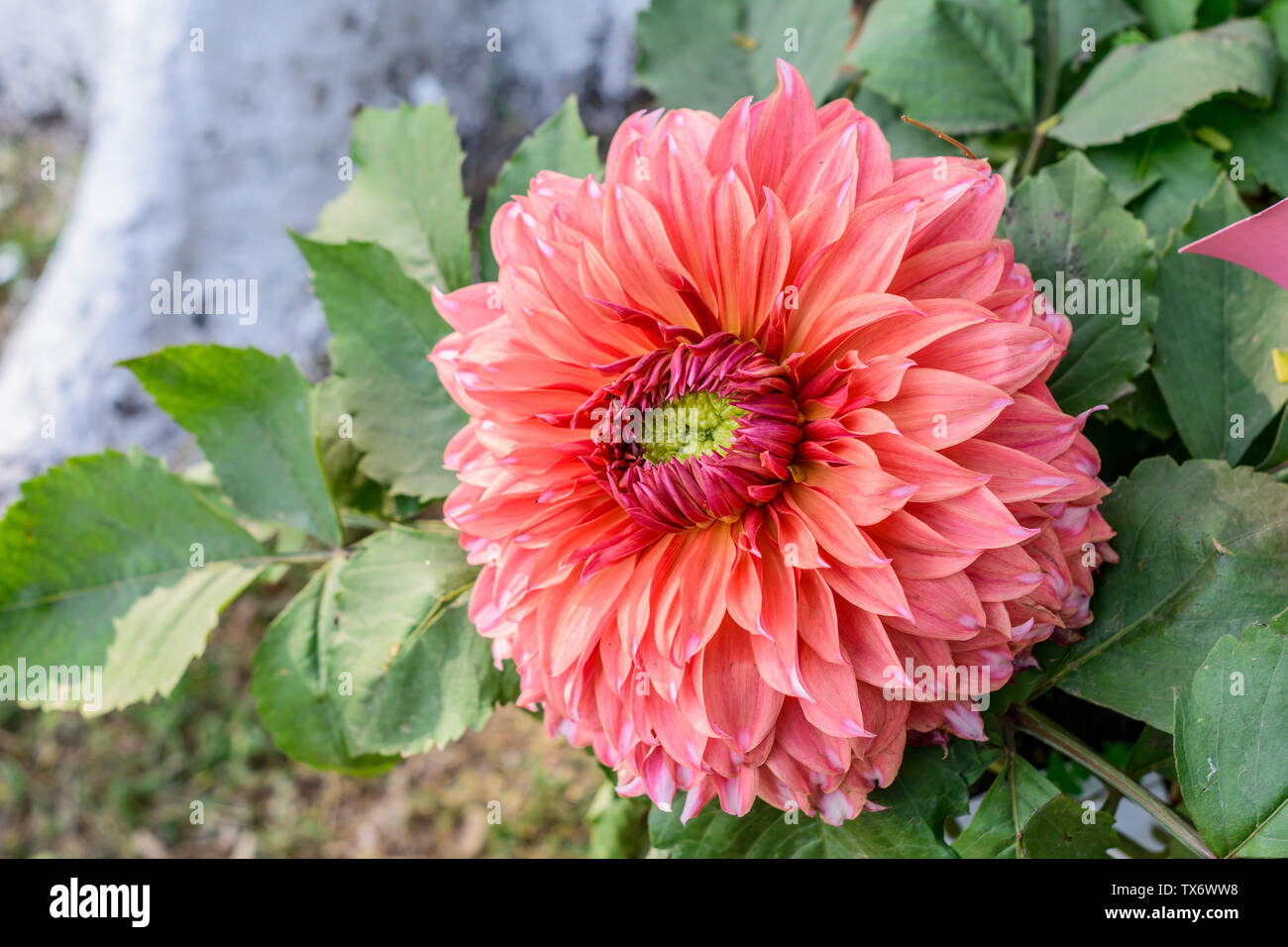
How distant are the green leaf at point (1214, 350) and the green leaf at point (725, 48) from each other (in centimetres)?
34

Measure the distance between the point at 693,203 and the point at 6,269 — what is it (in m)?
2.35

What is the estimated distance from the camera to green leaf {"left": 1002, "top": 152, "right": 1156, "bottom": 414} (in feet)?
1.97

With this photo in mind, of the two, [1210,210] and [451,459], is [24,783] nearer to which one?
[451,459]

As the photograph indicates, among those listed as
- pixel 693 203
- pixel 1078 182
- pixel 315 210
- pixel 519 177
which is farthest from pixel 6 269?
pixel 1078 182

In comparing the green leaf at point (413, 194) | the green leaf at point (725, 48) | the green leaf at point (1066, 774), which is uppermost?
the green leaf at point (725, 48)

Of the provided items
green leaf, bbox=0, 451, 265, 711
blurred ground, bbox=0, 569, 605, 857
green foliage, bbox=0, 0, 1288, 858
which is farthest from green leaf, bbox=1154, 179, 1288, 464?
blurred ground, bbox=0, 569, 605, 857

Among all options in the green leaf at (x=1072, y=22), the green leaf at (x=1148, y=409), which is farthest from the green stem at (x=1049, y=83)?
the green leaf at (x=1148, y=409)

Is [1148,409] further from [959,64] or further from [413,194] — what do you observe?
[413,194]

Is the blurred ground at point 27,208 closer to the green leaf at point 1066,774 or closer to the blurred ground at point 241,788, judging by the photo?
the blurred ground at point 241,788

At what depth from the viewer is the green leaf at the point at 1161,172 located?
74cm

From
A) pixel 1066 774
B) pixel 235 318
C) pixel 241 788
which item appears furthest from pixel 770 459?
pixel 241 788

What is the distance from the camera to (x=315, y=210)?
1538 mm

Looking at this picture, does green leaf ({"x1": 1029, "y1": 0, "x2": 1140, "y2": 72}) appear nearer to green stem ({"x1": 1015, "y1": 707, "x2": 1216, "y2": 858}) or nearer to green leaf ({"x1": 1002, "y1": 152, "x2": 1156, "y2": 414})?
green leaf ({"x1": 1002, "y1": 152, "x2": 1156, "y2": 414})

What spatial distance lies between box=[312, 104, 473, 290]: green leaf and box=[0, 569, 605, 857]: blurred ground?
1.03 m
